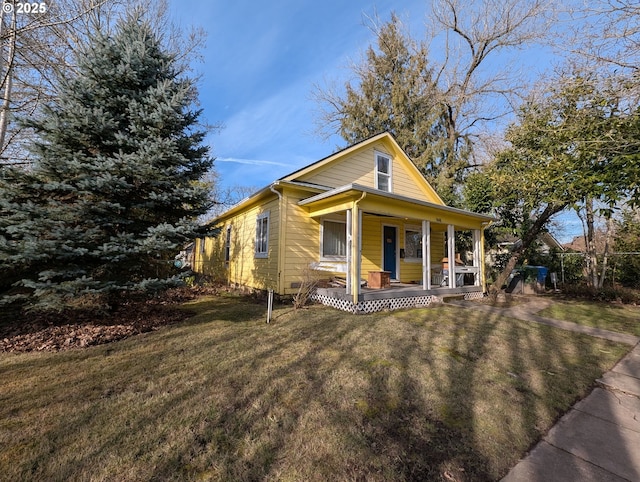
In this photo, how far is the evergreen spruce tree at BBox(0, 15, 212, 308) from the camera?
15.3ft

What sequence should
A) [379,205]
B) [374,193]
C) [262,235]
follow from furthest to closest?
[262,235] → [379,205] → [374,193]

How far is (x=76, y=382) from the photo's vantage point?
323cm

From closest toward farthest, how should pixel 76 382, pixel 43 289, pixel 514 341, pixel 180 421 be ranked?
pixel 180 421 < pixel 76 382 < pixel 43 289 < pixel 514 341

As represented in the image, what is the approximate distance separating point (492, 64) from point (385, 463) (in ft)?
74.0

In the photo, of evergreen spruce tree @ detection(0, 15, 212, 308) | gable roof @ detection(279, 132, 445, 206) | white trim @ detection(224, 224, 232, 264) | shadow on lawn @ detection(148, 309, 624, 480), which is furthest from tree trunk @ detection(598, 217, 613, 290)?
white trim @ detection(224, 224, 232, 264)

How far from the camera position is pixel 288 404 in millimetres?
2859

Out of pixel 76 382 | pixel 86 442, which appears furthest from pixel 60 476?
pixel 76 382

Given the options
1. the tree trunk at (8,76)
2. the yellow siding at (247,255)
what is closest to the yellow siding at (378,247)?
the yellow siding at (247,255)

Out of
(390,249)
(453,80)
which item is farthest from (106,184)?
(453,80)

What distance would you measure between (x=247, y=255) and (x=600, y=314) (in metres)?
10.8

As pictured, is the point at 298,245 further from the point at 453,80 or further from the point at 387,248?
the point at 453,80

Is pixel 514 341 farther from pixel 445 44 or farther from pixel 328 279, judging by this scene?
pixel 445 44

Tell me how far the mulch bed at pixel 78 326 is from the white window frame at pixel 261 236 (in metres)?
3.22

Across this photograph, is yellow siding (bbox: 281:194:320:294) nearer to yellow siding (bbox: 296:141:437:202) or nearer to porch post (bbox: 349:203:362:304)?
yellow siding (bbox: 296:141:437:202)
